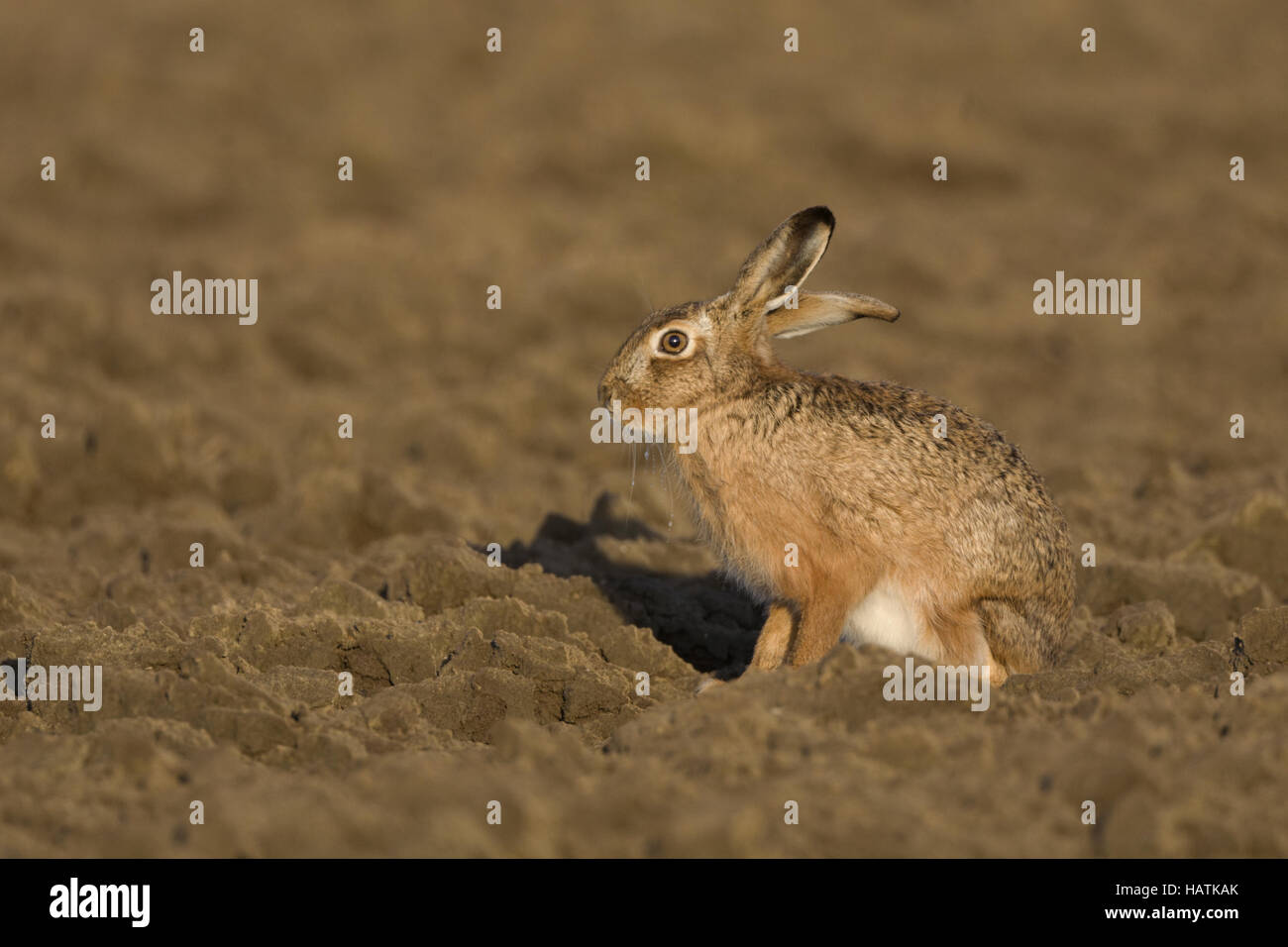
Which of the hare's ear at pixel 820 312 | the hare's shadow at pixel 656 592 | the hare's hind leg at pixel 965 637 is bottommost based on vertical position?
the hare's hind leg at pixel 965 637

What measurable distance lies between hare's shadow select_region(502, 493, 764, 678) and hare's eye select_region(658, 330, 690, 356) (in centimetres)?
136

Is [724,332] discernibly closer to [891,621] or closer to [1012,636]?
[891,621]

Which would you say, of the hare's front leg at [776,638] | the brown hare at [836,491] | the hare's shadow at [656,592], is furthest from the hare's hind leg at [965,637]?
the hare's shadow at [656,592]

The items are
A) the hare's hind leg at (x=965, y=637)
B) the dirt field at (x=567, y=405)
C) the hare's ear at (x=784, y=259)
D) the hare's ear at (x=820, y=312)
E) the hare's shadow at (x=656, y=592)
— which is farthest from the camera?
the hare's shadow at (x=656, y=592)

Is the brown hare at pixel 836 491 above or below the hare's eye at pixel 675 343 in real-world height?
below

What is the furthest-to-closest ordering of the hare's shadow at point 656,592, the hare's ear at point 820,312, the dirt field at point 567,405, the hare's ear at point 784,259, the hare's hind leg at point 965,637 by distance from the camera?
the hare's shadow at point 656,592 → the hare's ear at point 820,312 → the hare's ear at point 784,259 → the hare's hind leg at point 965,637 → the dirt field at point 567,405

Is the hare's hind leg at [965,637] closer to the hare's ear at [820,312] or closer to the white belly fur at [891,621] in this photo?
the white belly fur at [891,621]

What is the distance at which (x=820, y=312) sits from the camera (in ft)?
20.1

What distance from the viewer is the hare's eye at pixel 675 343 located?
19.9 ft

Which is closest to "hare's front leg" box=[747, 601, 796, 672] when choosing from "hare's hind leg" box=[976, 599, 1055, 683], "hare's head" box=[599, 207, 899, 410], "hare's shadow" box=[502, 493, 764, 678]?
"hare's shadow" box=[502, 493, 764, 678]

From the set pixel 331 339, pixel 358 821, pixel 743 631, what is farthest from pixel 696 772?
pixel 331 339

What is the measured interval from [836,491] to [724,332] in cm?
88

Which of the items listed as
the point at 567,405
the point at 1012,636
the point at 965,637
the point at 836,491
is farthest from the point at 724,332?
the point at 567,405

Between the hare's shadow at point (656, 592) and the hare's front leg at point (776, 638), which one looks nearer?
the hare's front leg at point (776, 638)
